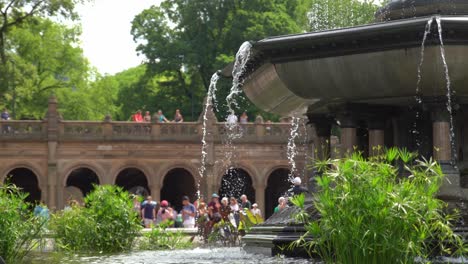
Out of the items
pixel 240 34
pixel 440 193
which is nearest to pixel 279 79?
pixel 440 193

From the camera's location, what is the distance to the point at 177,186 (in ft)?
161

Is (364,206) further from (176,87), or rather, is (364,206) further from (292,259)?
(176,87)

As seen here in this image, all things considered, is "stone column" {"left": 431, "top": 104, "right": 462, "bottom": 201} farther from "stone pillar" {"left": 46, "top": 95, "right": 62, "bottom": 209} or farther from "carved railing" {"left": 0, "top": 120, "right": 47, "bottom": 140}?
"carved railing" {"left": 0, "top": 120, "right": 47, "bottom": 140}

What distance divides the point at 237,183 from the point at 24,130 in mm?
11385

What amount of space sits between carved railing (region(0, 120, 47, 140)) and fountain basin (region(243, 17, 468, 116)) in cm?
3030

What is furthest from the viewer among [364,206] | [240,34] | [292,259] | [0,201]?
[240,34]

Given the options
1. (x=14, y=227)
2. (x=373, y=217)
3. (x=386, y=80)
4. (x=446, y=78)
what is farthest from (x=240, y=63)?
(x=373, y=217)

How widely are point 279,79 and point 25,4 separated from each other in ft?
93.4

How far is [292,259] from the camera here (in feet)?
35.9

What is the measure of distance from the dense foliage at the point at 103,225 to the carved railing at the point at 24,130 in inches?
1086

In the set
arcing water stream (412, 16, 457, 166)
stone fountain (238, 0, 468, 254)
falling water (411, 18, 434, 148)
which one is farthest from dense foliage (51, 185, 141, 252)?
arcing water stream (412, 16, 457, 166)

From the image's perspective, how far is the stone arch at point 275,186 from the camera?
47562mm

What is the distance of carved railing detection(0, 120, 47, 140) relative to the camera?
41.4 metres

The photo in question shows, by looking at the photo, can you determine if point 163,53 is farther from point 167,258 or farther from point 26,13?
point 167,258
